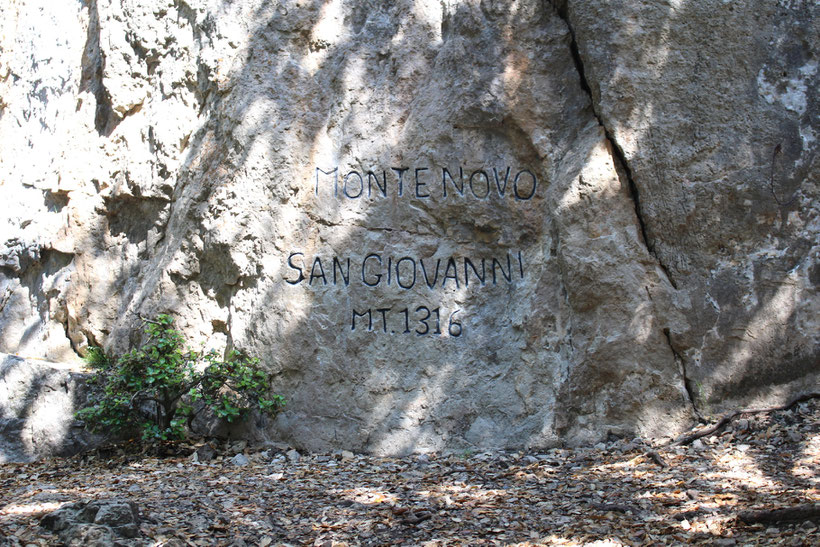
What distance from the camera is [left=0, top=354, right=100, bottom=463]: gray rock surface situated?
4965mm

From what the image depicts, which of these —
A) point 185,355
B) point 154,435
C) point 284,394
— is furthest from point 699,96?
point 154,435

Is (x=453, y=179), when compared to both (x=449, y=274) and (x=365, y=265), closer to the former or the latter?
(x=449, y=274)

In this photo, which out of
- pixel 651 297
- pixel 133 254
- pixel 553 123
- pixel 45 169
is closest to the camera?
pixel 651 297

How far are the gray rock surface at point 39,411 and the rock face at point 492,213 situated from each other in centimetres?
57

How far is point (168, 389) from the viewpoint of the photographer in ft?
16.1

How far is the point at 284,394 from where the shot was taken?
4961 mm

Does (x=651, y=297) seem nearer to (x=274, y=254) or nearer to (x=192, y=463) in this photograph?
(x=274, y=254)

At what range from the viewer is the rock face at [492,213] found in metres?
4.59

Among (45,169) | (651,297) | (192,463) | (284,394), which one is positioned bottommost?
(192,463)

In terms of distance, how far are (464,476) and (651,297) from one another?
1.63 m

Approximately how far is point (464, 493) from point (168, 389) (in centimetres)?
219

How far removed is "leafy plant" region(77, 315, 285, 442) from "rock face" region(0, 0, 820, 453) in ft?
0.68

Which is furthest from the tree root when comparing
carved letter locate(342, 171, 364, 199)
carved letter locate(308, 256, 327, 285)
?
carved letter locate(342, 171, 364, 199)

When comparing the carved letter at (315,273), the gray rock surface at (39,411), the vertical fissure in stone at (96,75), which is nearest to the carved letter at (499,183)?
the carved letter at (315,273)
